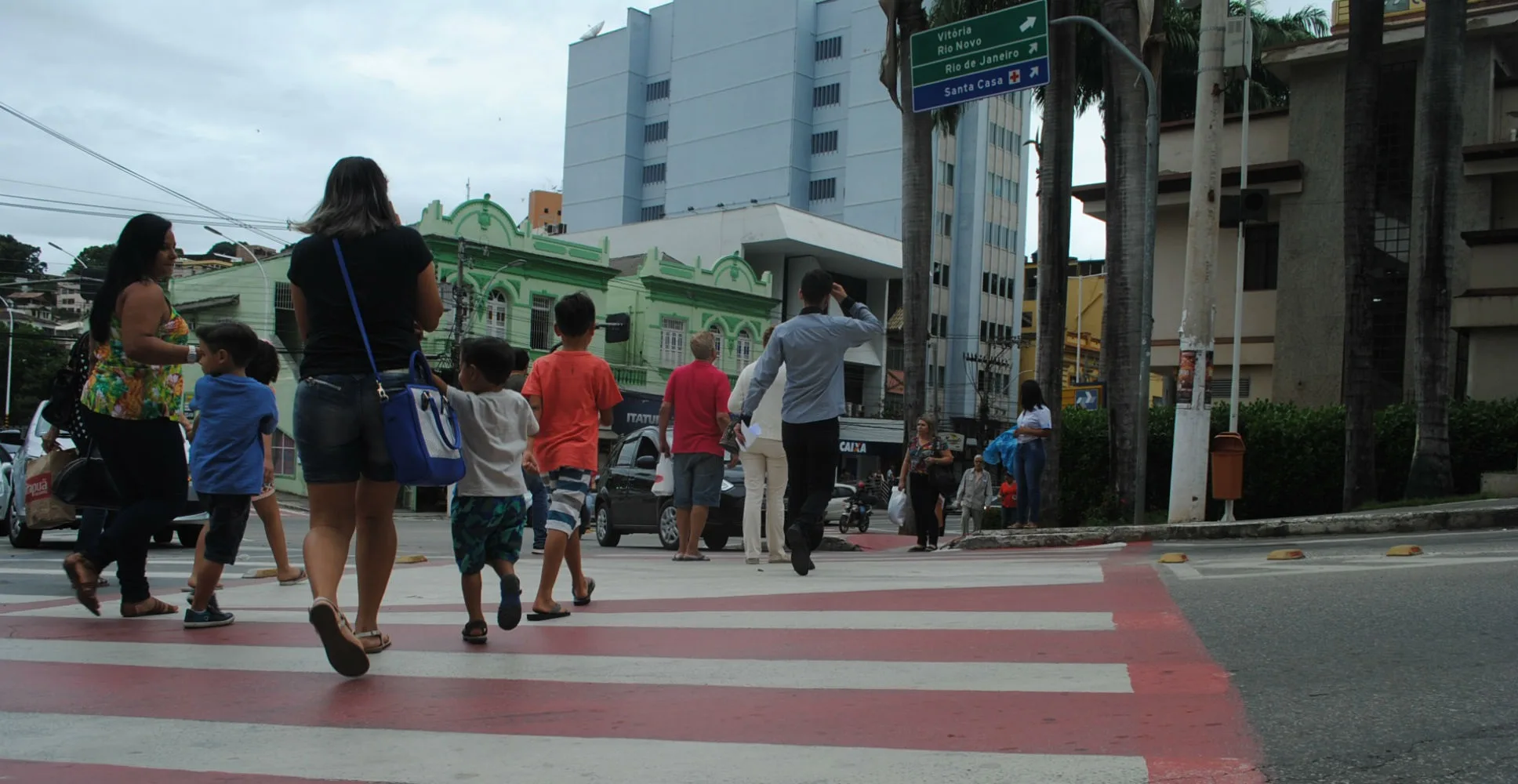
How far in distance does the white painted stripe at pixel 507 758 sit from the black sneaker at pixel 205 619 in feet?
6.78

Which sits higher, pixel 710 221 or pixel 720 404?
pixel 710 221

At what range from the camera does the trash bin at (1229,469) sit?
589 inches

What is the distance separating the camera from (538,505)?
12211 millimetres

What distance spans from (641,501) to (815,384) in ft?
27.8

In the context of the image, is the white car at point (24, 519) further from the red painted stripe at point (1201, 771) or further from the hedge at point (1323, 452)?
the red painted stripe at point (1201, 771)

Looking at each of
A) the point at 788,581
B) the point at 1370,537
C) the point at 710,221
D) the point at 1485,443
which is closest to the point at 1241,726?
the point at 788,581

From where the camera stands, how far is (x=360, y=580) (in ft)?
16.4

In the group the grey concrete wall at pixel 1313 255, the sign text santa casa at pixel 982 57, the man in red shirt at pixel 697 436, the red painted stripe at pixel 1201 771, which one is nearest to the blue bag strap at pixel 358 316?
the red painted stripe at pixel 1201 771

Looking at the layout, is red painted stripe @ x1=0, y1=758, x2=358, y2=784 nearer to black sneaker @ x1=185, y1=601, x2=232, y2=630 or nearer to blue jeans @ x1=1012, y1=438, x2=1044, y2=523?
black sneaker @ x1=185, y1=601, x2=232, y2=630

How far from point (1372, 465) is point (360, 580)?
14594mm

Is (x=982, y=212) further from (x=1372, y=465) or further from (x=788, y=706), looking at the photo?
(x=788, y=706)

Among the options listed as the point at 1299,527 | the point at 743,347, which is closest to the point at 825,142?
the point at 743,347

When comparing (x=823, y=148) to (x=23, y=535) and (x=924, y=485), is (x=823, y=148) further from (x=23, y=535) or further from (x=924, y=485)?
(x=23, y=535)

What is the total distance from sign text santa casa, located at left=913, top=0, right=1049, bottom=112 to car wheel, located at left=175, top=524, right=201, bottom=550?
452 inches
